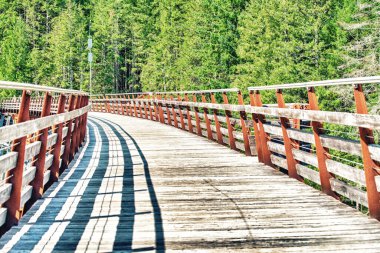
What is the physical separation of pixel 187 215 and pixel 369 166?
2103 millimetres

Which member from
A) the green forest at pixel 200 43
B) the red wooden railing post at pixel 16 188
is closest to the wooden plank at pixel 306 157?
the red wooden railing post at pixel 16 188

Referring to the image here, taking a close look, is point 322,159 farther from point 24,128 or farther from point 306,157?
point 24,128

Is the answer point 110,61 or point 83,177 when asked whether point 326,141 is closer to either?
point 83,177

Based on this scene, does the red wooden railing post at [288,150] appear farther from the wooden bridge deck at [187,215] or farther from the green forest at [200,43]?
the green forest at [200,43]

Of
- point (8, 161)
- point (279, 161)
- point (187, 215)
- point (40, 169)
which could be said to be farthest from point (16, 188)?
point (279, 161)

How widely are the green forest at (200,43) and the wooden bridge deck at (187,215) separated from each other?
847 inches

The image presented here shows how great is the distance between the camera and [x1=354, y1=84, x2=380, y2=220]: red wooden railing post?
570cm

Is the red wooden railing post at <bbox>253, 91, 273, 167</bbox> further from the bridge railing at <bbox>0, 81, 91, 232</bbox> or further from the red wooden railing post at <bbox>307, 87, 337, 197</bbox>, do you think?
the bridge railing at <bbox>0, 81, 91, 232</bbox>

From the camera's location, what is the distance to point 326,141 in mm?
6930

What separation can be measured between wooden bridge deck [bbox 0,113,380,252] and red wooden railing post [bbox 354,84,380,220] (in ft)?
0.60

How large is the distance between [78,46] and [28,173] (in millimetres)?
97431

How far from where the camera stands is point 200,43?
63562 mm

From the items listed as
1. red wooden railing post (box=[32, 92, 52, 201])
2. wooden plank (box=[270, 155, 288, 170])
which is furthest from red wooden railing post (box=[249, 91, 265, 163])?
red wooden railing post (box=[32, 92, 52, 201])

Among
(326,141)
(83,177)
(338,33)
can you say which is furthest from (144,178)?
(338,33)
